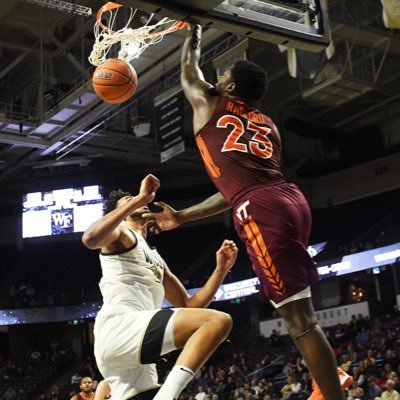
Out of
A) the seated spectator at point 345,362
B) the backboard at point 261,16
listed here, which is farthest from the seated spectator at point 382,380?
the backboard at point 261,16

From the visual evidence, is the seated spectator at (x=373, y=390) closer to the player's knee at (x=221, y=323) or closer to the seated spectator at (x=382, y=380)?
the seated spectator at (x=382, y=380)

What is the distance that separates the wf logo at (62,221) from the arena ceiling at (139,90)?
71.6 inches

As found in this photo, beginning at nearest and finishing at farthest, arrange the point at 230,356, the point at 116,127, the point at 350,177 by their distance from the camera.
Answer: the point at 116,127 → the point at 230,356 → the point at 350,177

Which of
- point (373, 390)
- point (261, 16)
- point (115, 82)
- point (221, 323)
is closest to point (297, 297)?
point (221, 323)

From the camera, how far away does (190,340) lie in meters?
3.08

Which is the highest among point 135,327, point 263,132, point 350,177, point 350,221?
point 350,177

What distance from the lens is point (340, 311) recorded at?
20000 mm

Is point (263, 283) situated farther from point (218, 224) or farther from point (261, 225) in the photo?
point (218, 224)

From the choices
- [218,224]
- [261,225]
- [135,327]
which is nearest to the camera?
[261,225]

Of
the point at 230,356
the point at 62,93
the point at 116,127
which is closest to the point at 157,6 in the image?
the point at 62,93

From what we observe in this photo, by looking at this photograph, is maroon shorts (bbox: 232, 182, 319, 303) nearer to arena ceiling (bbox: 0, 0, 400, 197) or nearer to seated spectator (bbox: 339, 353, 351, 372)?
arena ceiling (bbox: 0, 0, 400, 197)

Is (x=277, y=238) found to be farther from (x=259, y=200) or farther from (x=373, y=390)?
(x=373, y=390)

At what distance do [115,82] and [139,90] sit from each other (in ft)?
28.6

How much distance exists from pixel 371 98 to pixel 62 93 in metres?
9.26
